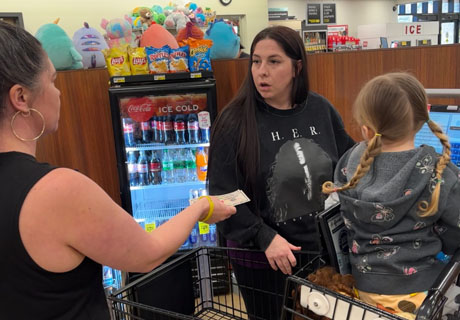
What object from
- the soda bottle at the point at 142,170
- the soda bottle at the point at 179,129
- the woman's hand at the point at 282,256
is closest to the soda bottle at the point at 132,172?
the soda bottle at the point at 142,170

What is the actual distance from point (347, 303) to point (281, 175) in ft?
2.58

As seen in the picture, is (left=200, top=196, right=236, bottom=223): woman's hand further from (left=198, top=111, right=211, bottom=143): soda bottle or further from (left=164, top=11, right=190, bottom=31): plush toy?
(left=164, top=11, right=190, bottom=31): plush toy

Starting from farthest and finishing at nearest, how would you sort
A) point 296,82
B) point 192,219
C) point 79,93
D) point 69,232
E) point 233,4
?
point 233,4 → point 79,93 → point 296,82 → point 192,219 → point 69,232

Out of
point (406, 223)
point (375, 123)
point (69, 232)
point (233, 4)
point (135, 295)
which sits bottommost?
point (135, 295)

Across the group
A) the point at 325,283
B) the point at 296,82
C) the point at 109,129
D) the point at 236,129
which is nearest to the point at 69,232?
the point at 325,283

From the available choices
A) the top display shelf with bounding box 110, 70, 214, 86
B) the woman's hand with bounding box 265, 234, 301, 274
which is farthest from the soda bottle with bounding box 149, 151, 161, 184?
the woman's hand with bounding box 265, 234, 301, 274

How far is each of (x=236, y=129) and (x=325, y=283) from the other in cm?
77

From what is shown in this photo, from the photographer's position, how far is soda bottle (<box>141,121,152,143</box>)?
10.4 feet

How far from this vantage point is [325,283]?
102 cm

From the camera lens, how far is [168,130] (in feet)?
10.5

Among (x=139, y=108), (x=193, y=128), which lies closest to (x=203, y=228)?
(x=193, y=128)

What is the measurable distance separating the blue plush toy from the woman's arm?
8.43ft

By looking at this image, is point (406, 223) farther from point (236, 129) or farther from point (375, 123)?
point (236, 129)

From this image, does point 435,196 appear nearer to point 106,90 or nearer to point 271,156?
point 271,156
